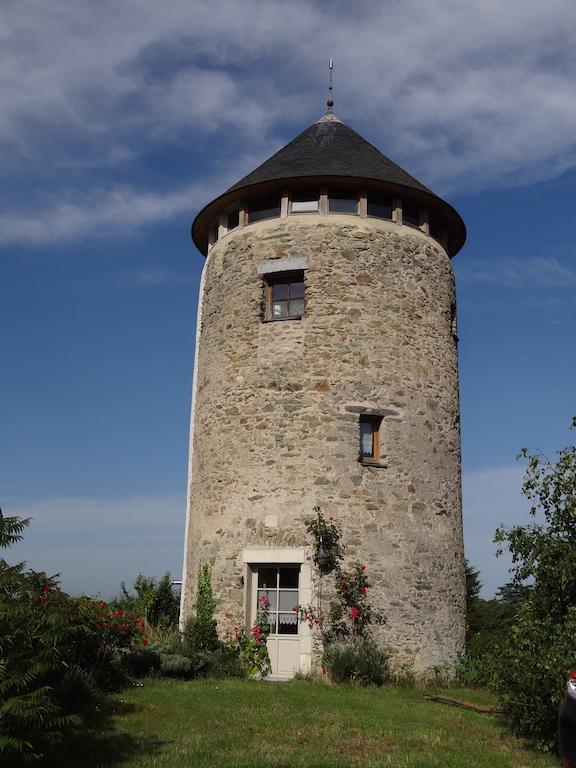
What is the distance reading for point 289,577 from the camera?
1309cm

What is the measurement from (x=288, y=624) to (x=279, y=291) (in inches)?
227

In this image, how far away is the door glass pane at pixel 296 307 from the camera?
1423 centimetres

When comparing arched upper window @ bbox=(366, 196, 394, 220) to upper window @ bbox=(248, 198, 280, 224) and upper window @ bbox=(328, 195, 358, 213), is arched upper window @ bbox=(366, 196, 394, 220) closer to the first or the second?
upper window @ bbox=(328, 195, 358, 213)

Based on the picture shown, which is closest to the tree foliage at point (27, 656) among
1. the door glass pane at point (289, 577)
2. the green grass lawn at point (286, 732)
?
the green grass lawn at point (286, 732)

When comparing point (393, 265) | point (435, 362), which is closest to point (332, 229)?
point (393, 265)

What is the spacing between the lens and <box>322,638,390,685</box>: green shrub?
12008mm

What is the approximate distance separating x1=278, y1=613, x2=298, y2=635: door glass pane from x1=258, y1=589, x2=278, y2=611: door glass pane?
0.21 m

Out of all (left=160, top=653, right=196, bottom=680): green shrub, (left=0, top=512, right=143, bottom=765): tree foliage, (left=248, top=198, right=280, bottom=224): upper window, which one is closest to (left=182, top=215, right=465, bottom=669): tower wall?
(left=248, top=198, right=280, bottom=224): upper window

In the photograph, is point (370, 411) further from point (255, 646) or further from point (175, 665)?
point (175, 665)

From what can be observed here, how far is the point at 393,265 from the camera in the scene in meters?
14.4

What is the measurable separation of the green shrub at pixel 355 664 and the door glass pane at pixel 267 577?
4.68ft

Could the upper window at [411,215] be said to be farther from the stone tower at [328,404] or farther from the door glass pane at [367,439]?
the door glass pane at [367,439]

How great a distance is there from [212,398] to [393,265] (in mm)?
4030

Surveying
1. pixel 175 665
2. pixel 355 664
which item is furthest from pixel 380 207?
pixel 175 665
